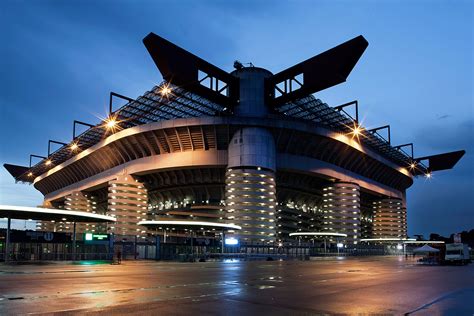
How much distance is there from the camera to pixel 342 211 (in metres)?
91.4

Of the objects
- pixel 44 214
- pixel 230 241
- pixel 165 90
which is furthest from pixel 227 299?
pixel 165 90

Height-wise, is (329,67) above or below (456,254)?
above

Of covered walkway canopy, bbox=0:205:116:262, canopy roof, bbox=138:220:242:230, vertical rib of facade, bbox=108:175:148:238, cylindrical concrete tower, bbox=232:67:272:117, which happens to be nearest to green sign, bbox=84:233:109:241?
covered walkway canopy, bbox=0:205:116:262

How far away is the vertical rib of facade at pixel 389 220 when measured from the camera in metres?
117

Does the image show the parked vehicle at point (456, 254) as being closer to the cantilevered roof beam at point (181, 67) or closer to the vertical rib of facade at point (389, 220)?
the cantilevered roof beam at point (181, 67)

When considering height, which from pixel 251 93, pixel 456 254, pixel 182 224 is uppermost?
pixel 251 93

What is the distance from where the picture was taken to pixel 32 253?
48625 mm

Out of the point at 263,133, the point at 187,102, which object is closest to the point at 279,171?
the point at 263,133

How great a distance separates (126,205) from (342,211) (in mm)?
38960

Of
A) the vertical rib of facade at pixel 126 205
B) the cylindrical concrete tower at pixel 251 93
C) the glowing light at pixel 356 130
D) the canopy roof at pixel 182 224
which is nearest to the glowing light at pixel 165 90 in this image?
the cylindrical concrete tower at pixel 251 93

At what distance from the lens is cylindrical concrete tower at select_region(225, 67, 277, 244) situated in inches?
2832

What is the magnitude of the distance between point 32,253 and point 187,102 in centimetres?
3682

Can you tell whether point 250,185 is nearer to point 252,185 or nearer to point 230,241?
point 252,185

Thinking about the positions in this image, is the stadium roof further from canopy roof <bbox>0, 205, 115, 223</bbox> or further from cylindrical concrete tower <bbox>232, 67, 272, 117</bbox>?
canopy roof <bbox>0, 205, 115, 223</bbox>
